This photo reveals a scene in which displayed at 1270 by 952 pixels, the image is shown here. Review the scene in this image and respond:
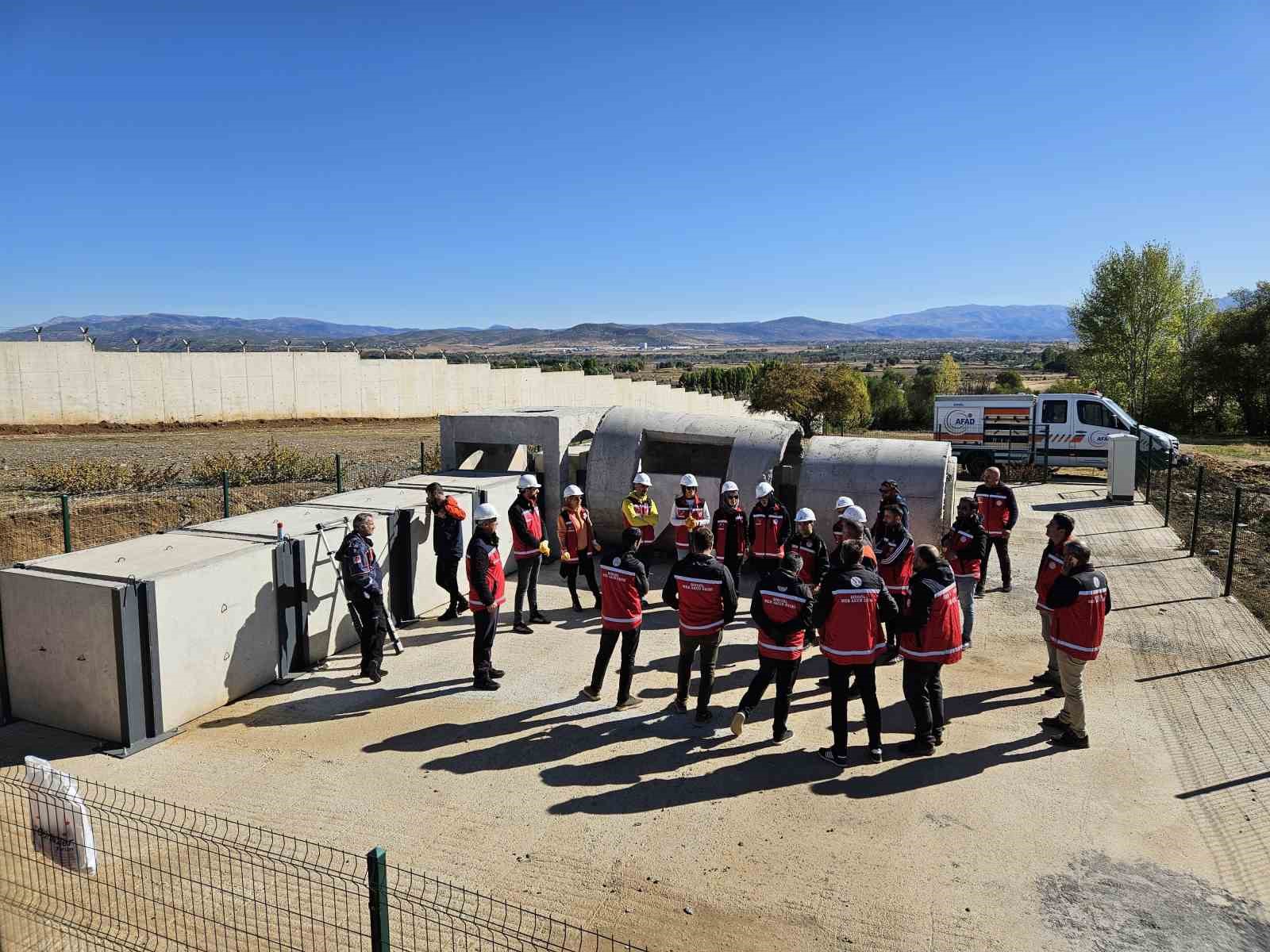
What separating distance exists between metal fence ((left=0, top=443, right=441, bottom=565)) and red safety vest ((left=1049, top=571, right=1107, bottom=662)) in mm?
11508

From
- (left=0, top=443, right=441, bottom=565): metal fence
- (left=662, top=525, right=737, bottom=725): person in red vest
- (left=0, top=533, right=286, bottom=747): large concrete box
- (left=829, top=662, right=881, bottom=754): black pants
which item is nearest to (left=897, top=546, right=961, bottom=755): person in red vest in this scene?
(left=829, top=662, right=881, bottom=754): black pants

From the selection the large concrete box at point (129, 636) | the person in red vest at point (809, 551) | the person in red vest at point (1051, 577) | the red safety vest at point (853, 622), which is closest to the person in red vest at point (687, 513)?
the person in red vest at point (809, 551)

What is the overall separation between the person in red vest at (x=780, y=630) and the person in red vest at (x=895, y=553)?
1762 mm

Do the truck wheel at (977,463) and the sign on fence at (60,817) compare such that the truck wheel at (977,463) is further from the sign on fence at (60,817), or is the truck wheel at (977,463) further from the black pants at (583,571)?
the sign on fence at (60,817)

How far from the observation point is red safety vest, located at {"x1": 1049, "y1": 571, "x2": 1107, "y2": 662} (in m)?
7.47

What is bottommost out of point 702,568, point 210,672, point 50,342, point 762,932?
point 762,932

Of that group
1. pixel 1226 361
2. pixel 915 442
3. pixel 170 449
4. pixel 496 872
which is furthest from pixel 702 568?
pixel 1226 361

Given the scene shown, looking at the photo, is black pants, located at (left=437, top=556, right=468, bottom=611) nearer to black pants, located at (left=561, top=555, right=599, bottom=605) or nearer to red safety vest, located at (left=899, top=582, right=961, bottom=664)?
black pants, located at (left=561, top=555, right=599, bottom=605)

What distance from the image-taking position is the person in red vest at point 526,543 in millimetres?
10531

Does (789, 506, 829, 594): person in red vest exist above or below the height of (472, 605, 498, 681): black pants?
above

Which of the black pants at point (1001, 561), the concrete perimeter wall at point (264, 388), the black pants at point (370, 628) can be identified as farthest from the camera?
the concrete perimeter wall at point (264, 388)

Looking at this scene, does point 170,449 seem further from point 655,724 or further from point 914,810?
point 914,810

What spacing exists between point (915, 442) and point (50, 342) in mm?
31134

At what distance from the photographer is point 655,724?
27.2ft
